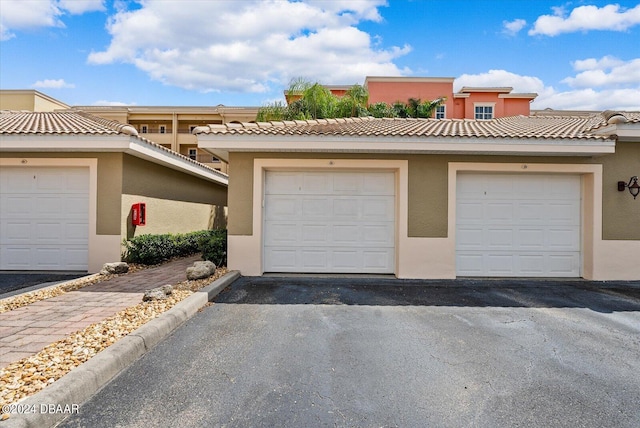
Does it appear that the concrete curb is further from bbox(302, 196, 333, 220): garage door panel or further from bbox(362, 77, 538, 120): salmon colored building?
bbox(362, 77, 538, 120): salmon colored building

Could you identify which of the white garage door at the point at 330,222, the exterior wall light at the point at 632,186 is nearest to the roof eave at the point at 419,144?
the white garage door at the point at 330,222

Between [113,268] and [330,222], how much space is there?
5136 millimetres


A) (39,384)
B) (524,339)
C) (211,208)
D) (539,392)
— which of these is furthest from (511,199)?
(211,208)

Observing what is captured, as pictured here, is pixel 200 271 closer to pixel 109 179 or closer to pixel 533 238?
pixel 109 179

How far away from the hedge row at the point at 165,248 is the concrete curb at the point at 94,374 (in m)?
3.37

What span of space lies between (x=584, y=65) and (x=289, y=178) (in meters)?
10.9

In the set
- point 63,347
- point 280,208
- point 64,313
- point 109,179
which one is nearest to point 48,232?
point 109,179

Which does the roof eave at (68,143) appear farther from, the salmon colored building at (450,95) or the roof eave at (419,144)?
the salmon colored building at (450,95)

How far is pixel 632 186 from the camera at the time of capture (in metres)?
8.31

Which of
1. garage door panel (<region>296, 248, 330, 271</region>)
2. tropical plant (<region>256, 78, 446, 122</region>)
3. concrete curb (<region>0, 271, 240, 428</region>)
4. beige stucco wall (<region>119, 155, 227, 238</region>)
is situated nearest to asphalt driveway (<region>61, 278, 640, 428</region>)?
concrete curb (<region>0, 271, 240, 428</region>)

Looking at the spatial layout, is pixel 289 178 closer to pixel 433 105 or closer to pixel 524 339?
pixel 524 339

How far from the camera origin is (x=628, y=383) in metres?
3.48

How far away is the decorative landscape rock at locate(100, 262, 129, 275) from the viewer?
8.11 metres

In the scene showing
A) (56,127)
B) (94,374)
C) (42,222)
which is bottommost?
(94,374)
